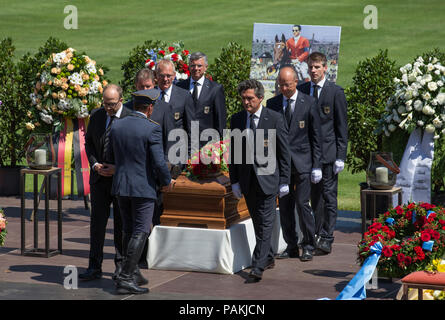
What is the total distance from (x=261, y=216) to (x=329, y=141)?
166cm

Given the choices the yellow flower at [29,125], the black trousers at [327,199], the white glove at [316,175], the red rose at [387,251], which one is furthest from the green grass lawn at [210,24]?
the red rose at [387,251]

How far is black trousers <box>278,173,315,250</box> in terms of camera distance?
9.36 m

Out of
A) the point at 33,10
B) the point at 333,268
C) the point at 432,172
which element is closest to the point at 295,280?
the point at 333,268

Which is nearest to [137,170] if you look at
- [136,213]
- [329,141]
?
[136,213]

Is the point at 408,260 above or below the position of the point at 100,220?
below

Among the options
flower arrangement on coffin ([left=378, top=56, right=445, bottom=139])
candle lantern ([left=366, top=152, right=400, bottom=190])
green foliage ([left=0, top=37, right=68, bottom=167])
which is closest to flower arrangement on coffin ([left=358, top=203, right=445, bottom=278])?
candle lantern ([left=366, top=152, right=400, bottom=190])

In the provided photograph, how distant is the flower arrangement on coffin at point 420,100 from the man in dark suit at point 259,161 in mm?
2373

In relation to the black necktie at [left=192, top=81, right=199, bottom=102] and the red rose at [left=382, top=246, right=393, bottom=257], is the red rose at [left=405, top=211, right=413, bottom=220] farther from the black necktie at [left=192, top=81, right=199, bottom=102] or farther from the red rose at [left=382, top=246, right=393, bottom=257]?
the black necktie at [left=192, top=81, right=199, bottom=102]

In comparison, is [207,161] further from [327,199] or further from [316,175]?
[327,199]

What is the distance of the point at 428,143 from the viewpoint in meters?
10.5

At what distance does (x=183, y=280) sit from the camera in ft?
27.5

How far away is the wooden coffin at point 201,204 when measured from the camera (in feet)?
28.8

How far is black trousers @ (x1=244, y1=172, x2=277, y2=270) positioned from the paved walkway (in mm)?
269

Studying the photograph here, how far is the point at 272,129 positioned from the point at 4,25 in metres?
21.9
